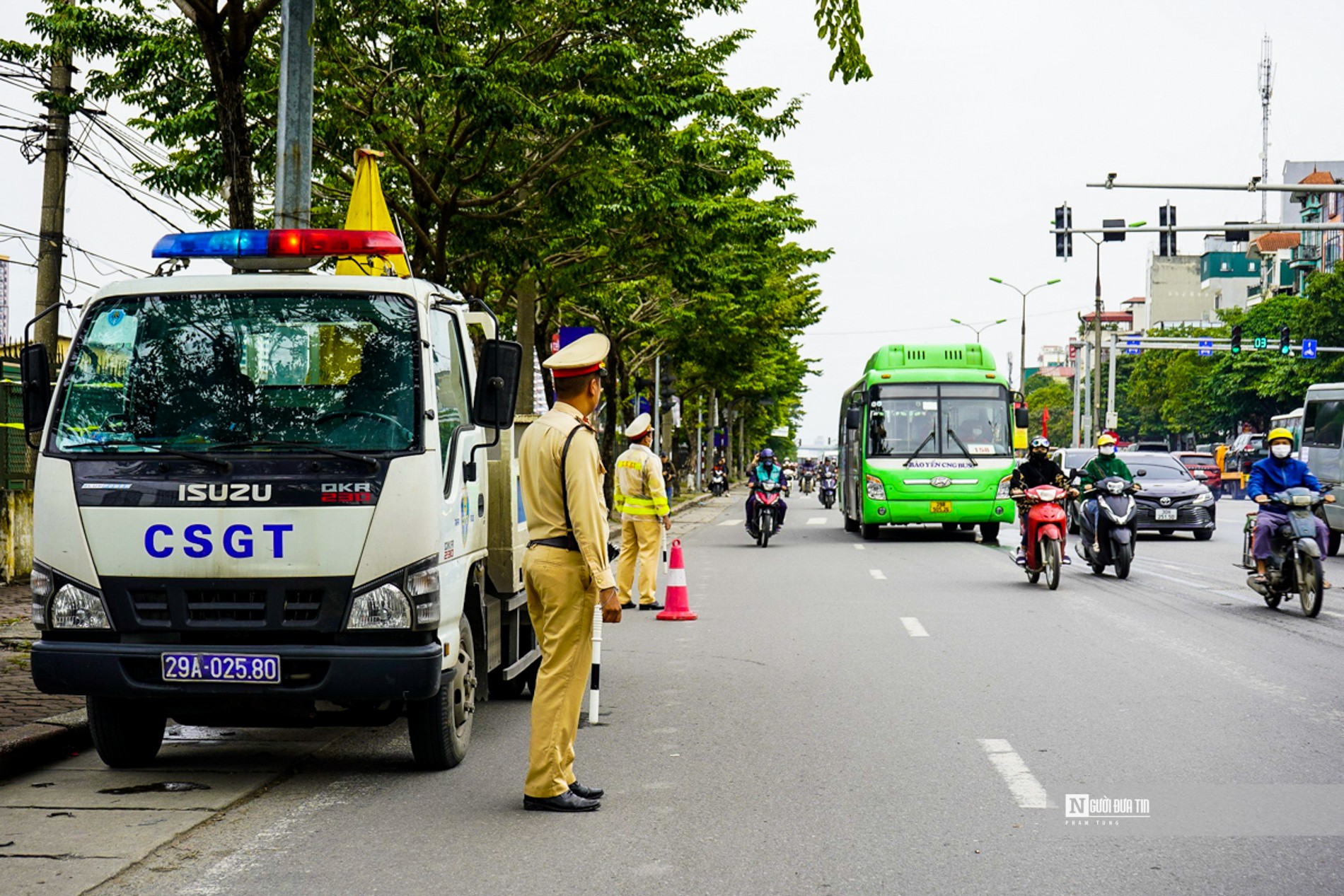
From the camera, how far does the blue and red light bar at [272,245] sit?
23.2ft

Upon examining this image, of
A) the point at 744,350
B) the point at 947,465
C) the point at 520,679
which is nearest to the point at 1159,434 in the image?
the point at 744,350

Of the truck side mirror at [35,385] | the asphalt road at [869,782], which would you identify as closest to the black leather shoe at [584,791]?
the asphalt road at [869,782]

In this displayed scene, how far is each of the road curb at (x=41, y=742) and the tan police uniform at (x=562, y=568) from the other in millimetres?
2578

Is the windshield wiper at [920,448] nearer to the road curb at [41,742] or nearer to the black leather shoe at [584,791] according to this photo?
the road curb at [41,742]

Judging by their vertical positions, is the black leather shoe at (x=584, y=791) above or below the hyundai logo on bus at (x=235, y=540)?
below

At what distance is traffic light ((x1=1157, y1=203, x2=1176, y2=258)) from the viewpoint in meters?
25.1

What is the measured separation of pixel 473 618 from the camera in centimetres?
737

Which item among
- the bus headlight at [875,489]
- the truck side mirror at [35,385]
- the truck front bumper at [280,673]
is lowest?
the truck front bumper at [280,673]

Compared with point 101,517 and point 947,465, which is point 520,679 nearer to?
point 101,517

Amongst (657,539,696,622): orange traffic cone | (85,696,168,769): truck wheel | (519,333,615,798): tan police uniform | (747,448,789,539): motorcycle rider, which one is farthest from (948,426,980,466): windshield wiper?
(519,333,615,798): tan police uniform

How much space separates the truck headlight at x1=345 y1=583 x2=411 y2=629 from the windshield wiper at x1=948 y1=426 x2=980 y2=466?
67.2 feet

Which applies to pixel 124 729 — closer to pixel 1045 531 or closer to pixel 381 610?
pixel 381 610

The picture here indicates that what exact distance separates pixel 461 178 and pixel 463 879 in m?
15.1

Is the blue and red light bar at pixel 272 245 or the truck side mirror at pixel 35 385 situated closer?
the truck side mirror at pixel 35 385
